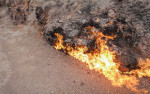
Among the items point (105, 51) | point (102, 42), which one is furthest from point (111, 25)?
point (105, 51)

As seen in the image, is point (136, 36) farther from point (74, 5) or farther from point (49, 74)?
point (49, 74)

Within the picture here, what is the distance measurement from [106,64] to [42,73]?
1.77 metres

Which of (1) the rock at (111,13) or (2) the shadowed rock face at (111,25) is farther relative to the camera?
(1) the rock at (111,13)

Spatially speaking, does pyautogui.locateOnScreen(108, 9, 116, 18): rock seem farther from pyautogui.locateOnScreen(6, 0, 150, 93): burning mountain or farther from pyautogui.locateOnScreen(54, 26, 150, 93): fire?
pyautogui.locateOnScreen(54, 26, 150, 93): fire

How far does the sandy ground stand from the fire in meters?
0.16

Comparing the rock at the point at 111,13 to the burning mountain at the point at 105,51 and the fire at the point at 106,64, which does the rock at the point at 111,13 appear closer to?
the burning mountain at the point at 105,51

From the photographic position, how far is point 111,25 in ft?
11.9

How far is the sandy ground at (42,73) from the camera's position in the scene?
10.1 ft

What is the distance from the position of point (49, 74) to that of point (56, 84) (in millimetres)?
397

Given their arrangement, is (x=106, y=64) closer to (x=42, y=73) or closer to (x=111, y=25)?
(x=111, y=25)

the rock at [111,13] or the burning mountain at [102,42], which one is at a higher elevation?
the rock at [111,13]

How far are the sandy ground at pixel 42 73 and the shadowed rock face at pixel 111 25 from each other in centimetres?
60

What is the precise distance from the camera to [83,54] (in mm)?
3791

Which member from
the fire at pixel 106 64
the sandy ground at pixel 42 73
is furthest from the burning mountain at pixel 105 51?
the sandy ground at pixel 42 73
